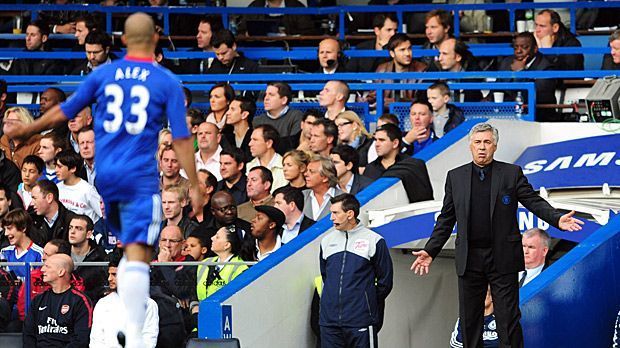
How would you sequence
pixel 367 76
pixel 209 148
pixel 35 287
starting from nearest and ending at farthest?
pixel 35 287, pixel 209 148, pixel 367 76

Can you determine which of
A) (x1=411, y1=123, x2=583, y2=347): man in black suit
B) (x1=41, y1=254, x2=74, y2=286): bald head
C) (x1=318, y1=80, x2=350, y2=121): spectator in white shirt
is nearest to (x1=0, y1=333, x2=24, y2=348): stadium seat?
(x1=41, y1=254, x2=74, y2=286): bald head

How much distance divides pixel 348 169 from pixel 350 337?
2.26 metres

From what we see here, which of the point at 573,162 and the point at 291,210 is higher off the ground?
the point at 573,162

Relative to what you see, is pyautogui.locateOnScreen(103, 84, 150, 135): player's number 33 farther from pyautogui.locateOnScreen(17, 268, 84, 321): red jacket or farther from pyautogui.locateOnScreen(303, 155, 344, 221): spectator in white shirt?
pyautogui.locateOnScreen(303, 155, 344, 221): spectator in white shirt

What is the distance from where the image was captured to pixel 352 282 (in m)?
10.7

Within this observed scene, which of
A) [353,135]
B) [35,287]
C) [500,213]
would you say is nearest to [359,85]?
[353,135]

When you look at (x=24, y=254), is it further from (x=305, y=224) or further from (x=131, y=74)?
(x=131, y=74)

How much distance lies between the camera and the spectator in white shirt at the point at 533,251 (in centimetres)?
1113

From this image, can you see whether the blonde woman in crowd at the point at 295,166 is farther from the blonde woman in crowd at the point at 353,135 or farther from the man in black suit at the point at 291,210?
the blonde woman in crowd at the point at 353,135

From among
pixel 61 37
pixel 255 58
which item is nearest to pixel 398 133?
pixel 255 58

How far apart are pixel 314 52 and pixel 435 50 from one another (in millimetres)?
1484

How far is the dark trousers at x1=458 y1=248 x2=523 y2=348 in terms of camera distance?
31.5ft

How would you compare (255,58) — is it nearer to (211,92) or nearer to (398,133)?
(211,92)

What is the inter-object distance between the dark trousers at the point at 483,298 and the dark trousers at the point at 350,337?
1.14 meters
